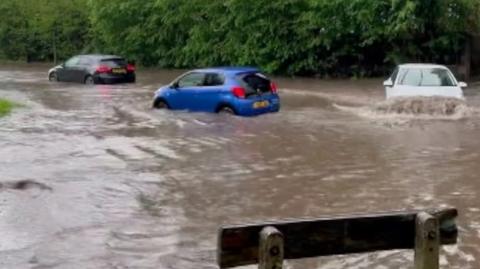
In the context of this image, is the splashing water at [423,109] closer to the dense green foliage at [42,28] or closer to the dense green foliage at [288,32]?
the dense green foliage at [288,32]

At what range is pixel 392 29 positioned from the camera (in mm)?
31234

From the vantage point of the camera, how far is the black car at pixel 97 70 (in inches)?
1316

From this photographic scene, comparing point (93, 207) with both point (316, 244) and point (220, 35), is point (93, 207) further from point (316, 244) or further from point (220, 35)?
point (220, 35)

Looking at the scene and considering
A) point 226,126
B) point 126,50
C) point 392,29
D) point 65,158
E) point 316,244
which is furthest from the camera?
point 126,50

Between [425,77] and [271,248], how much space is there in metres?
16.8

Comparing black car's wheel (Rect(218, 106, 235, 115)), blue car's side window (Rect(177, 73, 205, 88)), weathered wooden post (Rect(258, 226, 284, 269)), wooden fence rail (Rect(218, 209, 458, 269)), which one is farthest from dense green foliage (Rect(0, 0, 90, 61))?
weathered wooden post (Rect(258, 226, 284, 269))

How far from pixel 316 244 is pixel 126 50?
135 ft

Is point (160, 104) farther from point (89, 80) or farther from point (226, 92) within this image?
point (89, 80)

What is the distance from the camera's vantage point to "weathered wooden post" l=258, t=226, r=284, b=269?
4.31 meters

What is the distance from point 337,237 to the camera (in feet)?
15.1

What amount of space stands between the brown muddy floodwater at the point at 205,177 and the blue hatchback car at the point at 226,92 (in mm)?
390

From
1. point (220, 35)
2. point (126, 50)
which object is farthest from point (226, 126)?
point (126, 50)

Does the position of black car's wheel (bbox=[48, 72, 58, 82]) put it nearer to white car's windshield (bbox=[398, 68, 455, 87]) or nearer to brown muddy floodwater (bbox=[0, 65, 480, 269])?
brown muddy floodwater (bbox=[0, 65, 480, 269])

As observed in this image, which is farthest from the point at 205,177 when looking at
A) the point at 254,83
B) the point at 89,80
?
the point at 89,80
